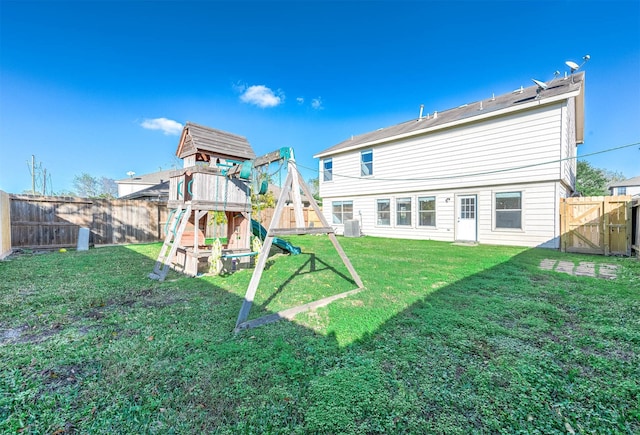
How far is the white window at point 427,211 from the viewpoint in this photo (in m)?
11.9

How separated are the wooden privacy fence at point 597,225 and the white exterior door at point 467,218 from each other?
2.67 metres

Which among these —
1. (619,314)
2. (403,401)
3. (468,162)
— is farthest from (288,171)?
(468,162)

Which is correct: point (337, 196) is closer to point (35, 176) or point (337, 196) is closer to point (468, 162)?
point (468, 162)

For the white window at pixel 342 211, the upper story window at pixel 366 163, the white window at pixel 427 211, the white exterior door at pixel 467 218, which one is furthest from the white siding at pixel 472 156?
the white window at pixel 342 211

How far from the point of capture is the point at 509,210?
9.91 m

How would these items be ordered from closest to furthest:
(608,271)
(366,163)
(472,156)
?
(608,271)
(472,156)
(366,163)

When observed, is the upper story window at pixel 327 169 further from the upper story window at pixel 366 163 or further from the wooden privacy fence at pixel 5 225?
the wooden privacy fence at pixel 5 225

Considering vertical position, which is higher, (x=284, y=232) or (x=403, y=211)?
(x=403, y=211)

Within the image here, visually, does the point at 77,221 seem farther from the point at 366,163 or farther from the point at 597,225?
the point at 597,225

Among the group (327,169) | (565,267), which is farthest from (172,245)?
(327,169)

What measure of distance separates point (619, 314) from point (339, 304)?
3.67 metres

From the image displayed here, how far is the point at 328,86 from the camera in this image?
17734mm

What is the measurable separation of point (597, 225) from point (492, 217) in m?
2.86

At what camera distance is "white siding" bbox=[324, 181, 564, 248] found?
29.6 ft
